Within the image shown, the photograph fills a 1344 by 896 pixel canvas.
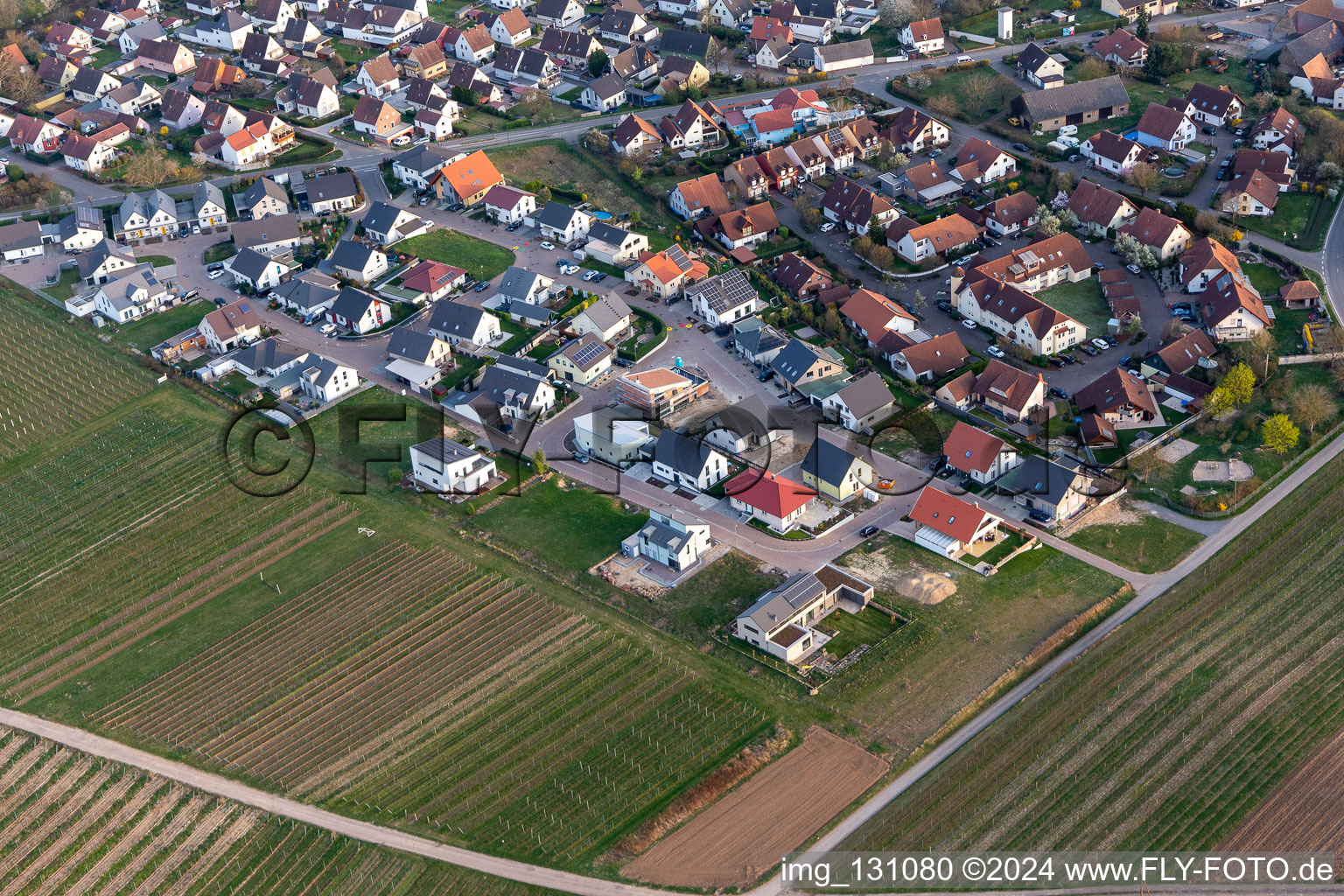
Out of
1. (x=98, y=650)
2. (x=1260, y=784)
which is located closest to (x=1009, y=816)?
(x=1260, y=784)

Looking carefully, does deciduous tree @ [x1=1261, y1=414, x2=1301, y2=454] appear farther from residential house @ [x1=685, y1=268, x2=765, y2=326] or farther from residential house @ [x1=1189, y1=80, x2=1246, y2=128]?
residential house @ [x1=1189, y1=80, x2=1246, y2=128]

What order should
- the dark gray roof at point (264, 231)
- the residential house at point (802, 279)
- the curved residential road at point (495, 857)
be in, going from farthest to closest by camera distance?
1. the dark gray roof at point (264, 231)
2. the residential house at point (802, 279)
3. the curved residential road at point (495, 857)

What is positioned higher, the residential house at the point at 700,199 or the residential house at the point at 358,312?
the residential house at the point at 700,199

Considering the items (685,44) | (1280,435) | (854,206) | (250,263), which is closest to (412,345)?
(250,263)

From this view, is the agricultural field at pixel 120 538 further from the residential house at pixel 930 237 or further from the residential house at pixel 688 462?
the residential house at pixel 930 237

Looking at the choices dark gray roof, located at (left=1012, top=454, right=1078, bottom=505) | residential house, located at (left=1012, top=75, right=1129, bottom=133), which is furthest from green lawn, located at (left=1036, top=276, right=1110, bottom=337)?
residential house, located at (left=1012, top=75, right=1129, bottom=133)

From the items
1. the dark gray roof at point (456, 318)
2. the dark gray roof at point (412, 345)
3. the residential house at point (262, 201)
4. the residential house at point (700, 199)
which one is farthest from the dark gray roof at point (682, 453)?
the residential house at point (262, 201)
